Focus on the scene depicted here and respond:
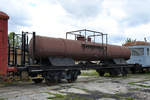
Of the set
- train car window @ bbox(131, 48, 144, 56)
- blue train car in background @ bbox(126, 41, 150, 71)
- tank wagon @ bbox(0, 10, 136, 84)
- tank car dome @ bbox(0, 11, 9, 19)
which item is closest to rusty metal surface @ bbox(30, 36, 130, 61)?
tank wagon @ bbox(0, 10, 136, 84)

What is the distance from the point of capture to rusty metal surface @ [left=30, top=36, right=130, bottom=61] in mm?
10664

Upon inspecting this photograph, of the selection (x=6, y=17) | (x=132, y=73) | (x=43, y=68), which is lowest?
(x=132, y=73)

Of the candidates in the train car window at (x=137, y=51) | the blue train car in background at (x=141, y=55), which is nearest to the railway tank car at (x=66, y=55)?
the blue train car in background at (x=141, y=55)

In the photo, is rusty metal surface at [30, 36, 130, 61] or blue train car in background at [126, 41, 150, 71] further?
blue train car in background at [126, 41, 150, 71]

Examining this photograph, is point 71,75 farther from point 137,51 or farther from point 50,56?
point 137,51

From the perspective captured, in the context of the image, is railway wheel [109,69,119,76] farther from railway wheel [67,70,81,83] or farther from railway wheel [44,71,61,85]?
railway wheel [44,71,61,85]

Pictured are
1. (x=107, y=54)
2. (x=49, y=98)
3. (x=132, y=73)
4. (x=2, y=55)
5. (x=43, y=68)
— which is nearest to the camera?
(x=49, y=98)

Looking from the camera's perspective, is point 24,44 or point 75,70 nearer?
point 24,44

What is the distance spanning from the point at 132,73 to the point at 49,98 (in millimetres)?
13380

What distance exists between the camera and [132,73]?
18.9m

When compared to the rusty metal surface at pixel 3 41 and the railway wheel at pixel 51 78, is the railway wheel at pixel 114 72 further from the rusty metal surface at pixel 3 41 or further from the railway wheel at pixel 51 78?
the rusty metal surface at pixel 3 41

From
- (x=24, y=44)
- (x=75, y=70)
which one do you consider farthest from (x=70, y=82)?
(x=24, y=44)

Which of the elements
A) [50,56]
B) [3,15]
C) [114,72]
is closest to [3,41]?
[3,15]

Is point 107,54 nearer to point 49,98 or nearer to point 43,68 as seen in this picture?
point 43,68
